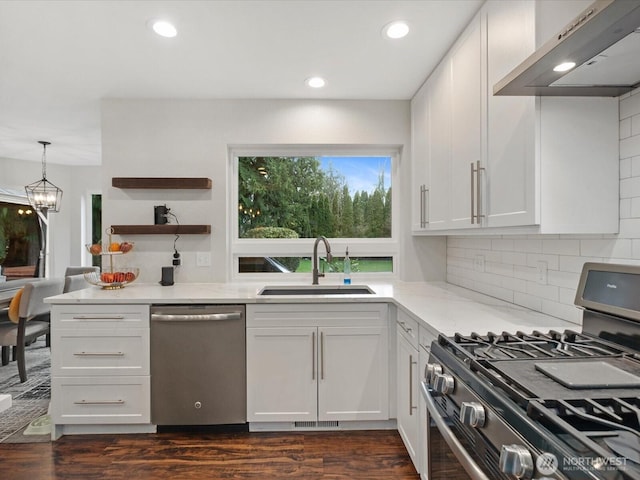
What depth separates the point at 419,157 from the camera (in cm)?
269

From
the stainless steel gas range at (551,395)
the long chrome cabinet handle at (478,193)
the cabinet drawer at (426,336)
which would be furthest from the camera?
the long chrome cabinet handle at (478,193)

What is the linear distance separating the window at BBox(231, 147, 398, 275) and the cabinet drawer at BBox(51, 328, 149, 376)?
106cm

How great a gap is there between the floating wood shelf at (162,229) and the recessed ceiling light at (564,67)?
2.42 m

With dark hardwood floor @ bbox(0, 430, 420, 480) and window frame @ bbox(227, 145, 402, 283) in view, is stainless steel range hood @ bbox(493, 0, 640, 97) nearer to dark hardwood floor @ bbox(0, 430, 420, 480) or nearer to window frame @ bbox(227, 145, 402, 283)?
window frame @ bbox(227, 145, 402, 283)

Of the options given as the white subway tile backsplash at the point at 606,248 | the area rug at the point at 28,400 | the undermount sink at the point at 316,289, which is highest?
the white subway tile backsplash at the point at 606,248

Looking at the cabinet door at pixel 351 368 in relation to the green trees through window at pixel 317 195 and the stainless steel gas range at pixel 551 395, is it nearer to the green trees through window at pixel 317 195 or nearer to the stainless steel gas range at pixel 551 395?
the stainless steel gas range at pixel 551 395

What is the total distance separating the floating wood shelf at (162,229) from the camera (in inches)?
111

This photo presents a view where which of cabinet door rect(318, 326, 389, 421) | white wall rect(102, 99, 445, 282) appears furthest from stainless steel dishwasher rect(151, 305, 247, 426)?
white wall rect(102, 99, 445, 282)

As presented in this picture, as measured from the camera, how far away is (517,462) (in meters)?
0.72

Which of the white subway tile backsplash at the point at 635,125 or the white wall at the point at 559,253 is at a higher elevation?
the white subway tile backsplash at the point at 635,125

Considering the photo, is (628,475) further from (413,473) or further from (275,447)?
(275,447)

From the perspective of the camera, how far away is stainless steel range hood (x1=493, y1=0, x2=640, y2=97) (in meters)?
0.88

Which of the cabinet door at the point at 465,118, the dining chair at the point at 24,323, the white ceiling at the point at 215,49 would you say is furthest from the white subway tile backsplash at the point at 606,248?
the dining chair at the point at 24,323

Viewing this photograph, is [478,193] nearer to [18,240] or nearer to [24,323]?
[24,323]
